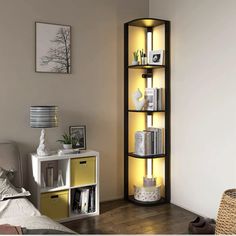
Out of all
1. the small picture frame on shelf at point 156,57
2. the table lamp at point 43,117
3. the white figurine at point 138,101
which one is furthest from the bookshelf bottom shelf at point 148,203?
the small picture frame on shelf at point 156,57

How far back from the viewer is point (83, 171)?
3.23 m

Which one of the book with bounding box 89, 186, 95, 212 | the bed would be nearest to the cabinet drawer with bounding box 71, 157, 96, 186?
the book with bounding box 89, 186, 95, 212

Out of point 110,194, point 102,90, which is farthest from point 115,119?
point 110,194

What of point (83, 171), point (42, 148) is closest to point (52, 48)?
point (42, 148)

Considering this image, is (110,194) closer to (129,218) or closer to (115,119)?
(129,218)

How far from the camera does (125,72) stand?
149 inches

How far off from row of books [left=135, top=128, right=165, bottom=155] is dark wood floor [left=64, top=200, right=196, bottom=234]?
61cm

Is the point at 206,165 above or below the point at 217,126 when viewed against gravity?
below

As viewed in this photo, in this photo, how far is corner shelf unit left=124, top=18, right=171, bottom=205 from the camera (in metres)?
3.67

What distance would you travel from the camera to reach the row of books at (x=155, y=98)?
3654 mm

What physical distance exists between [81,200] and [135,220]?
1.92 ft

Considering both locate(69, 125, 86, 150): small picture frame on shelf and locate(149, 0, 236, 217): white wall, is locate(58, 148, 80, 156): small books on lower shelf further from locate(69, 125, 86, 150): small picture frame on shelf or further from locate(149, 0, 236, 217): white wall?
locate(149, 0, 236, 217): white wall

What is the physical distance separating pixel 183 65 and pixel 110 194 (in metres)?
1.72

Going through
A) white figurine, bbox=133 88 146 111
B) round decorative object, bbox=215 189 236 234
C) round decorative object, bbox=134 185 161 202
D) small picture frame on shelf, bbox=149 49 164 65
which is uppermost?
small picture frame on shelf, bbox=149 49 164 65
